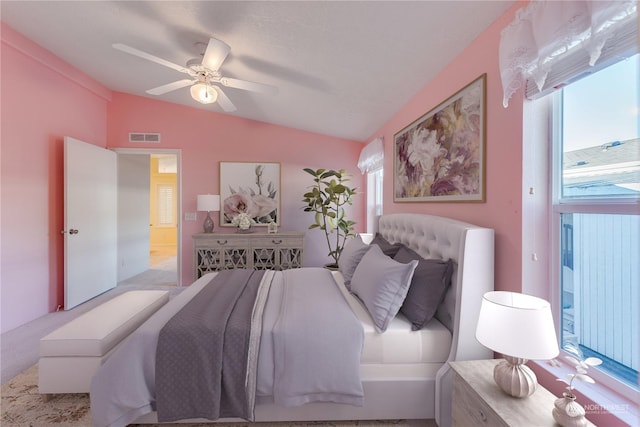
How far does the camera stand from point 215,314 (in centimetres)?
165

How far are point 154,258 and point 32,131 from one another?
4311mm

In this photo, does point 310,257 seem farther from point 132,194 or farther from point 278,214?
point 132,194

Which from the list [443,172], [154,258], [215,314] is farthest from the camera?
[154,258]

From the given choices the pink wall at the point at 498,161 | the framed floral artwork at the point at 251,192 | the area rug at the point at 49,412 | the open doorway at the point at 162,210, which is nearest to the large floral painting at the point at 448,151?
the pink wall at the point at 498,161

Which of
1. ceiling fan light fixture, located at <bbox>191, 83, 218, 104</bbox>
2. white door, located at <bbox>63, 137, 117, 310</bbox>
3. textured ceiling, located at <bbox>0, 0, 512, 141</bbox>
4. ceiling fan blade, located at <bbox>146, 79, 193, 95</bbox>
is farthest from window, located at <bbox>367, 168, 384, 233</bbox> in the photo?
Result: white door, located at <bbox>63, 137, 117, 310</bbox>

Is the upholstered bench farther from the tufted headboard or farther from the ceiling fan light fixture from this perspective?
the tufted headboard

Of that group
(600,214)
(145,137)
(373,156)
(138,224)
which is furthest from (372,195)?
(138,224)

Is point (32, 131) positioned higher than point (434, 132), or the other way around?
point (32, 131)

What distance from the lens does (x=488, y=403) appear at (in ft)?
3.63

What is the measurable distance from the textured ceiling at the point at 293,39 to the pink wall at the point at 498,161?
116 millimetres

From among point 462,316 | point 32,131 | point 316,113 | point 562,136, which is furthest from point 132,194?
point 562,136

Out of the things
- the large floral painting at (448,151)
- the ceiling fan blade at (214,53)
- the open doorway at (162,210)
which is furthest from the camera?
the open doorway at (162,210)

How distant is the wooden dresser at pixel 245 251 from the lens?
393 centimetres

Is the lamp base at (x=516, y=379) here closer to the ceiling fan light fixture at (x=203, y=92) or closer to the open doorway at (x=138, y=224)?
the ceiling fan light fixture at (x=203, y=92)
